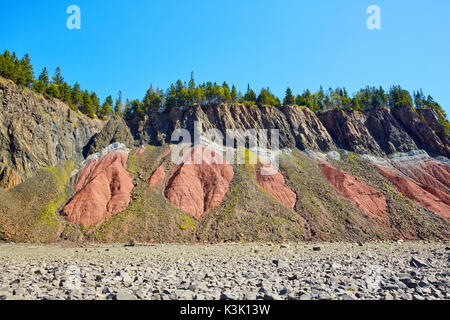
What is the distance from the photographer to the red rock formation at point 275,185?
4278 cm

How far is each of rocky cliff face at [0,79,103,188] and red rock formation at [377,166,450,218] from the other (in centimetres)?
6813

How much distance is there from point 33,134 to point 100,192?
2011cm

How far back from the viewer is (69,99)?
6056cm

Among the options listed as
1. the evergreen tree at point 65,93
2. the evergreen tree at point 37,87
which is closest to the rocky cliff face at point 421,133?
the evergreen tree at point 65,93

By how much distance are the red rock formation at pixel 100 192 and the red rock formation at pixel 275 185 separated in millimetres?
24821

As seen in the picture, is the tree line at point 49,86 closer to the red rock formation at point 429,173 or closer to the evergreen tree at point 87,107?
the evergreen tree at point 87,107

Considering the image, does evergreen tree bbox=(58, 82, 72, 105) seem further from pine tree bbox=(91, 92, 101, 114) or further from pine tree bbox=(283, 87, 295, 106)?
pine tree bbox=(283, 87, 295, 106)

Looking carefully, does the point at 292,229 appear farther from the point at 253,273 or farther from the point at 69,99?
the point at 69,99

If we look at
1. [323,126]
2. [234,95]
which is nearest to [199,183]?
[234,95]

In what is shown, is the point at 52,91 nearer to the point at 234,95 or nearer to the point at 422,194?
the point at 234,95

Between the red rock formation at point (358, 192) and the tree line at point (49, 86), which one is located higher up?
the tree line at point (49, 86)

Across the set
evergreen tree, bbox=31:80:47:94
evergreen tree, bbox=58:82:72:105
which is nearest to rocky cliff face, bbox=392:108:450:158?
evergreen tree, bbox=58:82:72:105

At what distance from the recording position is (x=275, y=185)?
1805 inches
